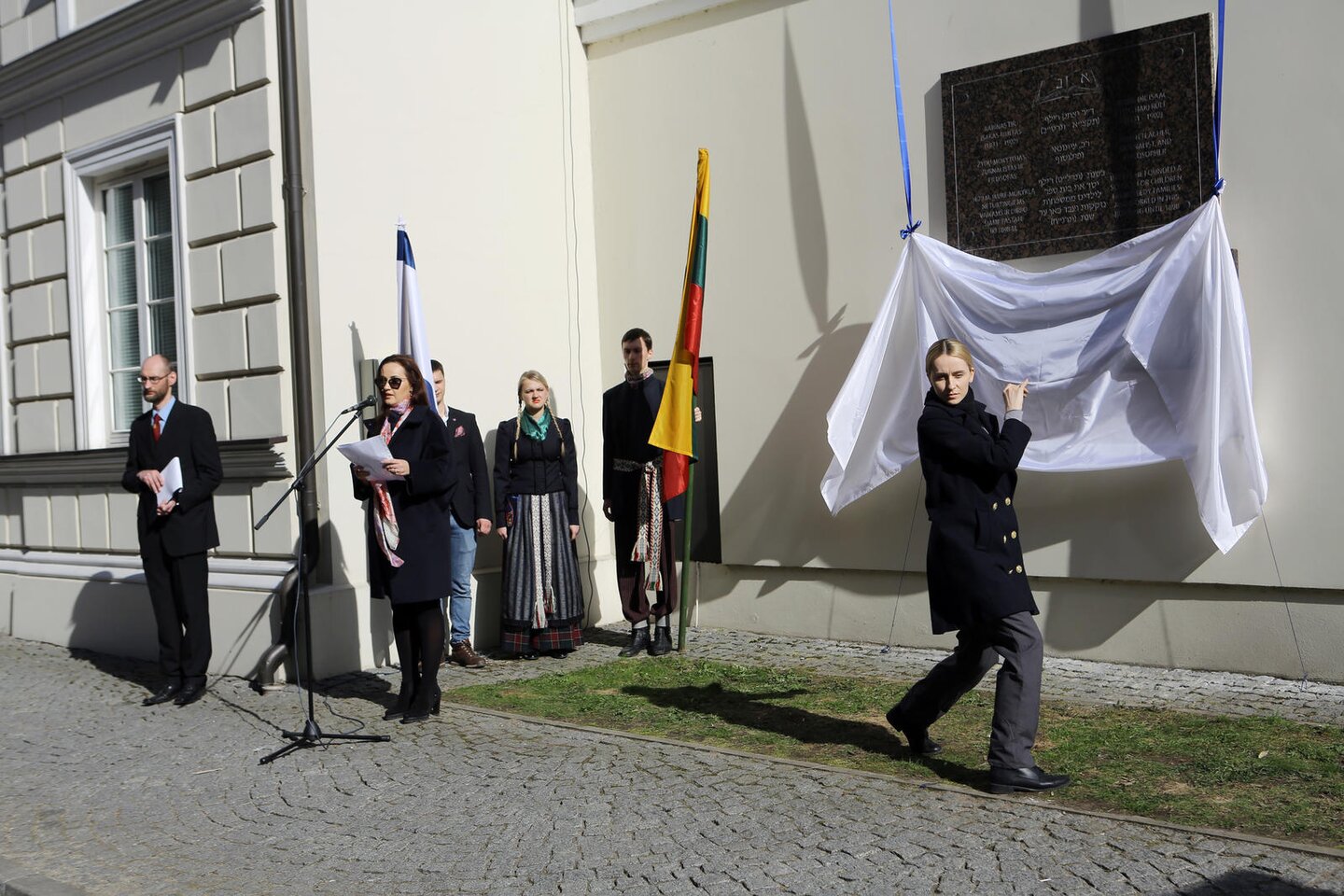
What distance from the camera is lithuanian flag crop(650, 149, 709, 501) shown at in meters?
8.02

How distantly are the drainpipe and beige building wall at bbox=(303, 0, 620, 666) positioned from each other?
90mm

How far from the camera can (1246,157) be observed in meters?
6.97

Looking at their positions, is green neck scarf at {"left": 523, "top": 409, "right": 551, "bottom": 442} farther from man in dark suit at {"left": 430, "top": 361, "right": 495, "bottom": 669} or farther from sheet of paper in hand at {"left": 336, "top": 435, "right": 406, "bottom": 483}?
sheet of paper in hand at {"left": 336, "top": 435, "right": 406, "bottom": 483}

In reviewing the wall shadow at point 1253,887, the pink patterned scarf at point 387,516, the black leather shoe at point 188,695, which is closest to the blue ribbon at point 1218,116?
the wall shadow at point 1253,887

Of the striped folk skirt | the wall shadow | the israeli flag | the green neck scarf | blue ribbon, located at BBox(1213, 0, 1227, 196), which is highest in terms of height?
blue ribbon, located at BBox(1213, 0, 1227, 196)

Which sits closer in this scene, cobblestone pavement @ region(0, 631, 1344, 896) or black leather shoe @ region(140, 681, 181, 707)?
cobblestone pavement @ region(0, 631, 1344, 896)

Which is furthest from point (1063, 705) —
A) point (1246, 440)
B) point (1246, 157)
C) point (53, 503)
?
point (53, 503)

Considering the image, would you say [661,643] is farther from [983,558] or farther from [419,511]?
[983,558]

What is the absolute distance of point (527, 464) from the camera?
8.61m

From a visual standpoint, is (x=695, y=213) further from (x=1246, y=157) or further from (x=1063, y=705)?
(x=1063, y=705)

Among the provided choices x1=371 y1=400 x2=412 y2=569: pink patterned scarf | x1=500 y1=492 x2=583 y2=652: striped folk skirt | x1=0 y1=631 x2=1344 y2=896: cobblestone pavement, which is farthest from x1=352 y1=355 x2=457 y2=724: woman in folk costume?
x1=500 y1=492 x2=583 y2=652: striped folk skirt

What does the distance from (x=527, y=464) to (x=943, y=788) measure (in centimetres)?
435

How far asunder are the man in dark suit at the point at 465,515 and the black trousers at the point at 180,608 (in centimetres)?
159

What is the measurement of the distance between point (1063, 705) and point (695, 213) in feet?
12.6
